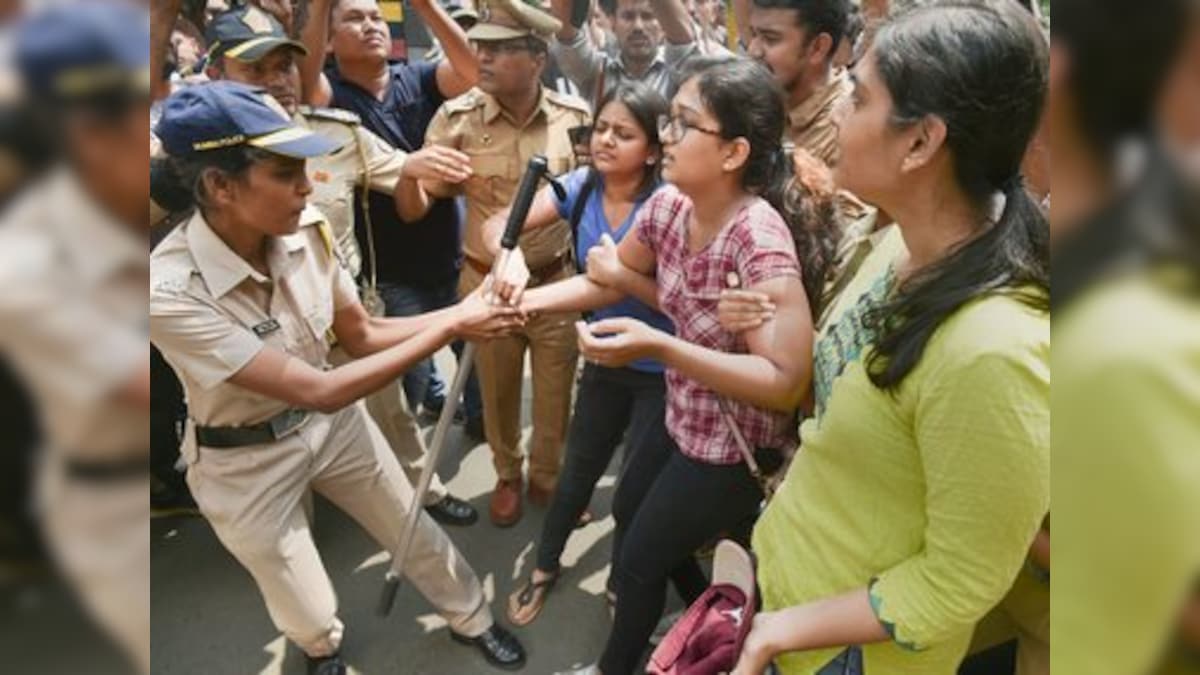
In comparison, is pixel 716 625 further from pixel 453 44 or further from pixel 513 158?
pixel 453 44

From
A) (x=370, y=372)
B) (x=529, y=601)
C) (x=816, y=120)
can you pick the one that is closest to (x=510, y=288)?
(x=370, y=372)

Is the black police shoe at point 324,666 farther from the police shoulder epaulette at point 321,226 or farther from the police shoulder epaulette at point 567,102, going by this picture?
the police shoulder epaulette at point 567,102

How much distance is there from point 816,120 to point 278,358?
5.58 feet

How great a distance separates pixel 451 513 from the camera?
345cm

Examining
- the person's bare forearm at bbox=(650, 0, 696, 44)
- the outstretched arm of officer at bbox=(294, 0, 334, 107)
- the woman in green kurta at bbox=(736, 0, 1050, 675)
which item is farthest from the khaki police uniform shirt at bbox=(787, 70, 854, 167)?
the outstretched arm of officer at bbox=(294, 0, 334, 107)

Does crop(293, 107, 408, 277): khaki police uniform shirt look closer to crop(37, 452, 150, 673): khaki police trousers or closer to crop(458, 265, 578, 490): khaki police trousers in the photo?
crop(458, 265, 578, 490): khaki police trousers

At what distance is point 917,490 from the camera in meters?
1.20

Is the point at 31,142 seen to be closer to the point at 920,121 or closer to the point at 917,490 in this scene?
the point at 920,121

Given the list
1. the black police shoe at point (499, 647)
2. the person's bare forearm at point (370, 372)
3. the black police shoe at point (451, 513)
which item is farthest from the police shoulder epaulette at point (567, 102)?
the black police shoe at point (499, 647)

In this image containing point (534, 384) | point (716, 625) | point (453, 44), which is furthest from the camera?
point (453, 44)

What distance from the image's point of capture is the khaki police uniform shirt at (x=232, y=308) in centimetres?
194

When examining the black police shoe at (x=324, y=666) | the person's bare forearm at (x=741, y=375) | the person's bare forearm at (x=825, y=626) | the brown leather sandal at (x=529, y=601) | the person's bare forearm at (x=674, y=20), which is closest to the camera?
the person's bare forearm at (x=825, y=626)

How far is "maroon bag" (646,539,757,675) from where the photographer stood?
160 centimetres

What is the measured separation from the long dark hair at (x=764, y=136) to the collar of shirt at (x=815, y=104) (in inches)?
20.9
